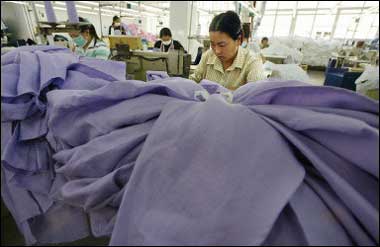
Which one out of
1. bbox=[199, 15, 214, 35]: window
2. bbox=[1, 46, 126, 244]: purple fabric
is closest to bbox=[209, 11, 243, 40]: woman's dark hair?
bbox=[1, 46, 126, 244]: purple fabric

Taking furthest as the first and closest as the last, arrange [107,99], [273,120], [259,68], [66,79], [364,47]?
[364,47], [259,68], [66,79], [107,99], [273,120]

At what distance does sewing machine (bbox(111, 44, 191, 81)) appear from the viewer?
59.7 inches

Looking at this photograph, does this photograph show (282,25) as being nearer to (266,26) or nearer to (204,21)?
(266,26)

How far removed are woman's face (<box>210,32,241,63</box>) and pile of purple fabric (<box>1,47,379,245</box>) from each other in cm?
83

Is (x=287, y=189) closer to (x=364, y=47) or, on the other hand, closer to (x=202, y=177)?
(x=202, y=177)

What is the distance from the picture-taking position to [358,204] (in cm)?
33

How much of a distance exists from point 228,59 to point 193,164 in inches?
48.8

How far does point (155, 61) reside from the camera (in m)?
1.57

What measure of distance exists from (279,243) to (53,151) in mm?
556

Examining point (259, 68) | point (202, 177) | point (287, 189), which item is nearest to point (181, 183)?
point (202, 177)

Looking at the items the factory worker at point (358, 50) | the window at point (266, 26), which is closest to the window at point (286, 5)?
the window at point (266, 26)

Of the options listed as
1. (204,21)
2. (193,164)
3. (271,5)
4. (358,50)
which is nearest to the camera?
(193,164)

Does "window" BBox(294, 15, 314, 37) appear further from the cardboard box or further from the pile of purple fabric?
the pile of purple fabric

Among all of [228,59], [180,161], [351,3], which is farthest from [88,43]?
[351,3]
